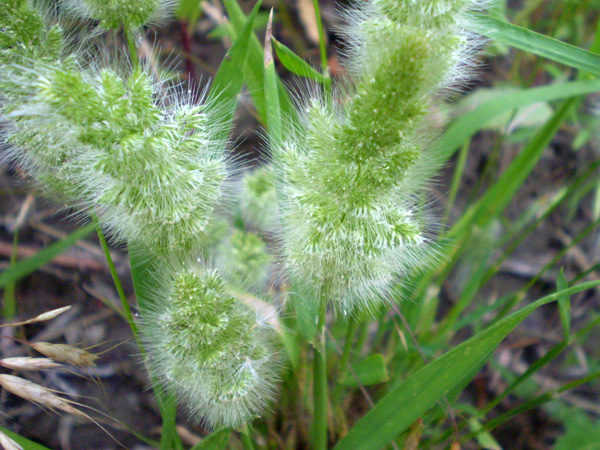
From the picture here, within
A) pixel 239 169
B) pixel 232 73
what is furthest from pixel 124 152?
pixel 232 73

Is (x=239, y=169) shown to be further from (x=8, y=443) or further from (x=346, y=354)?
(x=8, y=443)

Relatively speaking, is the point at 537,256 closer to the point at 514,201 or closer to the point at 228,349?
the point at 514,201

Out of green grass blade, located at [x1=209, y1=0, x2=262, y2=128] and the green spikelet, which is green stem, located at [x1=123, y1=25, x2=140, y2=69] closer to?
green grass blade, located at [x1=209, y1=0, x2=262, y2=128]

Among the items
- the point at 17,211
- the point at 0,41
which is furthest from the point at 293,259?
the point at 17,211

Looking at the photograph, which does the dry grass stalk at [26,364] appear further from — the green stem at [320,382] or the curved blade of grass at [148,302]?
the green stem at [320,382]

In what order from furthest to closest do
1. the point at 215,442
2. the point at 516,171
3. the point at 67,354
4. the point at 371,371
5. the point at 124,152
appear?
the point at 516,171
the point at 371,371
the point at 215,442
the point at 67,354
the point at 124,152

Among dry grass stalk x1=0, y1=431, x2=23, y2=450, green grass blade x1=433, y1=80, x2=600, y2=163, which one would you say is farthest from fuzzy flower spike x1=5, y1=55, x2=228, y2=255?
green grass blade x1=433, y1=80, x2=600, y2=163

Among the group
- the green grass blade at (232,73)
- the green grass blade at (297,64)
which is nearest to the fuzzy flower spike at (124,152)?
the green grass blade at (232,73)
